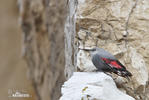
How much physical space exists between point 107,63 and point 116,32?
17.0 inches

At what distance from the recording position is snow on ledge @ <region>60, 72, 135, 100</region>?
190 centimetres

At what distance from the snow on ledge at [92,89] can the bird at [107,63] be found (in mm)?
60

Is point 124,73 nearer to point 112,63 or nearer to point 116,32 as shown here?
point 112,63

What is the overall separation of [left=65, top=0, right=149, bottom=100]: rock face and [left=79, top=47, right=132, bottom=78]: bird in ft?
0.45

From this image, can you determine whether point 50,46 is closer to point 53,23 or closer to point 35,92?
point 53,23

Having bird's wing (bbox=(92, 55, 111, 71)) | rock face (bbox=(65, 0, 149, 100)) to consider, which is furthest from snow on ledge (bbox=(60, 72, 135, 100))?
rock face (bbox=(65, 0, 149, 100))

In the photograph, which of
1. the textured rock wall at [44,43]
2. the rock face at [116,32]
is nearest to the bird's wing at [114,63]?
the rock face at [116,32]

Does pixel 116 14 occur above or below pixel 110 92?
Result: above

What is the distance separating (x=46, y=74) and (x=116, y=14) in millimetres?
903

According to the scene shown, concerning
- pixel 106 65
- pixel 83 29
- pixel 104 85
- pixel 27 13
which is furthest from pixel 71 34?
pixel 104 85

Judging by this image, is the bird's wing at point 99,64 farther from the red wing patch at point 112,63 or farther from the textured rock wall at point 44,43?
the textured rock wall at point 44,43

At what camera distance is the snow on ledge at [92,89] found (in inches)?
74.8

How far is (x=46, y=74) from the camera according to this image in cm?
292

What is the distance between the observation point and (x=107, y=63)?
2.12m
